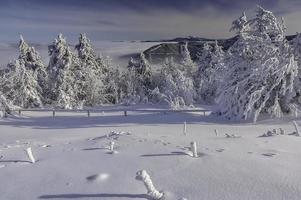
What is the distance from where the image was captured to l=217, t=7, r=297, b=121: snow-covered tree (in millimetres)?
25016

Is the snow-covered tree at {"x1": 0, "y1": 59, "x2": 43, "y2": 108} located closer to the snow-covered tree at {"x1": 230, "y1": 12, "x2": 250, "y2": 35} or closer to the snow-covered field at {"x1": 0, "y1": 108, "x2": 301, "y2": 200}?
the snow-covered tree at {"x1": 230, "y1": 12, "x2": 250, "y2": 35}

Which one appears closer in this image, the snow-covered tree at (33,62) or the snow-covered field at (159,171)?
the snow-covered field at (159,171)

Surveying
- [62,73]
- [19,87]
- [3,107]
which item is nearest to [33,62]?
[62,73]

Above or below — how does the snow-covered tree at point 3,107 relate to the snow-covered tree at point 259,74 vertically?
below

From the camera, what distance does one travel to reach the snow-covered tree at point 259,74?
25016mm

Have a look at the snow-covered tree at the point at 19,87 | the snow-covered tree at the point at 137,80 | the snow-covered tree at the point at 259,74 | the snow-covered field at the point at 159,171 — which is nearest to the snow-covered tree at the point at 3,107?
the snow-covered tree at the point at 19,87

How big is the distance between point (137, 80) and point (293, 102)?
161ft

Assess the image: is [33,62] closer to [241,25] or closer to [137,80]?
[137,80]

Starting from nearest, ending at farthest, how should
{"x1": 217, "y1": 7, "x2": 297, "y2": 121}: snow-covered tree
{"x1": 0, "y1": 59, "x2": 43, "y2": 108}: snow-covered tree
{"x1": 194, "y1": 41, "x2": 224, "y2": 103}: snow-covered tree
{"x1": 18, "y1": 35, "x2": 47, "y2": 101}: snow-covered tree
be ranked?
{"x1": 217, "y1": 7, "x2": 297, "y2": 121}: snow-covered tree
{"x1": 0, "y1": 59, "x2": 43, "y2": 108}: snow-covered tree
{"x1": 194, "y1": 41, "x2": 224, "y2": 103}: snow-covered tree
{"x1": 18, "y1": 35, "x2": 47, "y2": 101}: snow-covered tree

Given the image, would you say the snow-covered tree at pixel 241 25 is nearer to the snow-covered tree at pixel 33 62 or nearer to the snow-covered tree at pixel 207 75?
the snow-covered tree at pixel 207 75

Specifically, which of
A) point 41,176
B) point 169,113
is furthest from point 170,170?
point 169,113

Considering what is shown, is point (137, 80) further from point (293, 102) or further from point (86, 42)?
point (293, 102)

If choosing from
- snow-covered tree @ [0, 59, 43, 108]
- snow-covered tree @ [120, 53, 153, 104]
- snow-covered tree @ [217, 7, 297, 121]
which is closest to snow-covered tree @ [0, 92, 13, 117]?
snow-covered tree @ [0, 59, 43, 108]

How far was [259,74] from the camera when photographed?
83.1 feet
